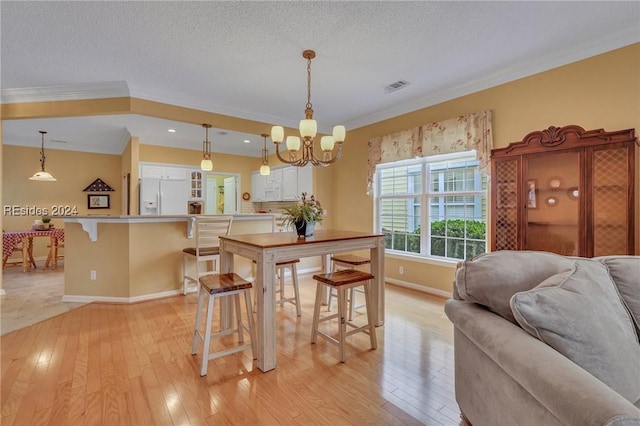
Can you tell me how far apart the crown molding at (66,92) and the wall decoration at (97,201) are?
338cm

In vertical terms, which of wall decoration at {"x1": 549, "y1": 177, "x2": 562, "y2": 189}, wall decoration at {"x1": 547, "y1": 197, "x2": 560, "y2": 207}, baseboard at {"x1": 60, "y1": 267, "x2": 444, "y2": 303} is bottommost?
baseboard at {"x1": 60, "y1": 267, "x2": 444, "y2": 303}

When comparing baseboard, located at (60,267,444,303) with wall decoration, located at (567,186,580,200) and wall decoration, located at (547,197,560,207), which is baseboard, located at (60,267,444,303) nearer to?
wall decoration, located at (547,197,560,207)

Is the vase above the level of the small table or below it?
above

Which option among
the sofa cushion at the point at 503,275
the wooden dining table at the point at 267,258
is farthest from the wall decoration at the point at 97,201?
the sofa cushion at the point at 503,275

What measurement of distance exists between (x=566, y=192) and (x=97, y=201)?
27.5 feet

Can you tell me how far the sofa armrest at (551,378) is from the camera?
69cm

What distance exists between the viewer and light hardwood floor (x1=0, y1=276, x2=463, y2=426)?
167 centimetres

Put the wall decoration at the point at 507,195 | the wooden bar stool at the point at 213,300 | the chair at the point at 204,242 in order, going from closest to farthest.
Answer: the wooden bar stool at the point at 213,300 < the wall decoration at the point at 507,195 < the chair at the point at 204,242

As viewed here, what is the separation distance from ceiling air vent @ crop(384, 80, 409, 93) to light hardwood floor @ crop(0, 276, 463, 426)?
105 inches

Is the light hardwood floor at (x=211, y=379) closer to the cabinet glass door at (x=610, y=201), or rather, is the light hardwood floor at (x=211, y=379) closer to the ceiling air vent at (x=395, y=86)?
the cabinet glass door at (x=610, y=201)

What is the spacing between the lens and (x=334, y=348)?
8.14 ft

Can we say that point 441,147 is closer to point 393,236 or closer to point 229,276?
point 393,236

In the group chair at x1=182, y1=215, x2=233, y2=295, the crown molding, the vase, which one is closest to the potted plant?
the vase

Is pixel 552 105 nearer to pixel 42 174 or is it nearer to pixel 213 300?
pixel 213 300
